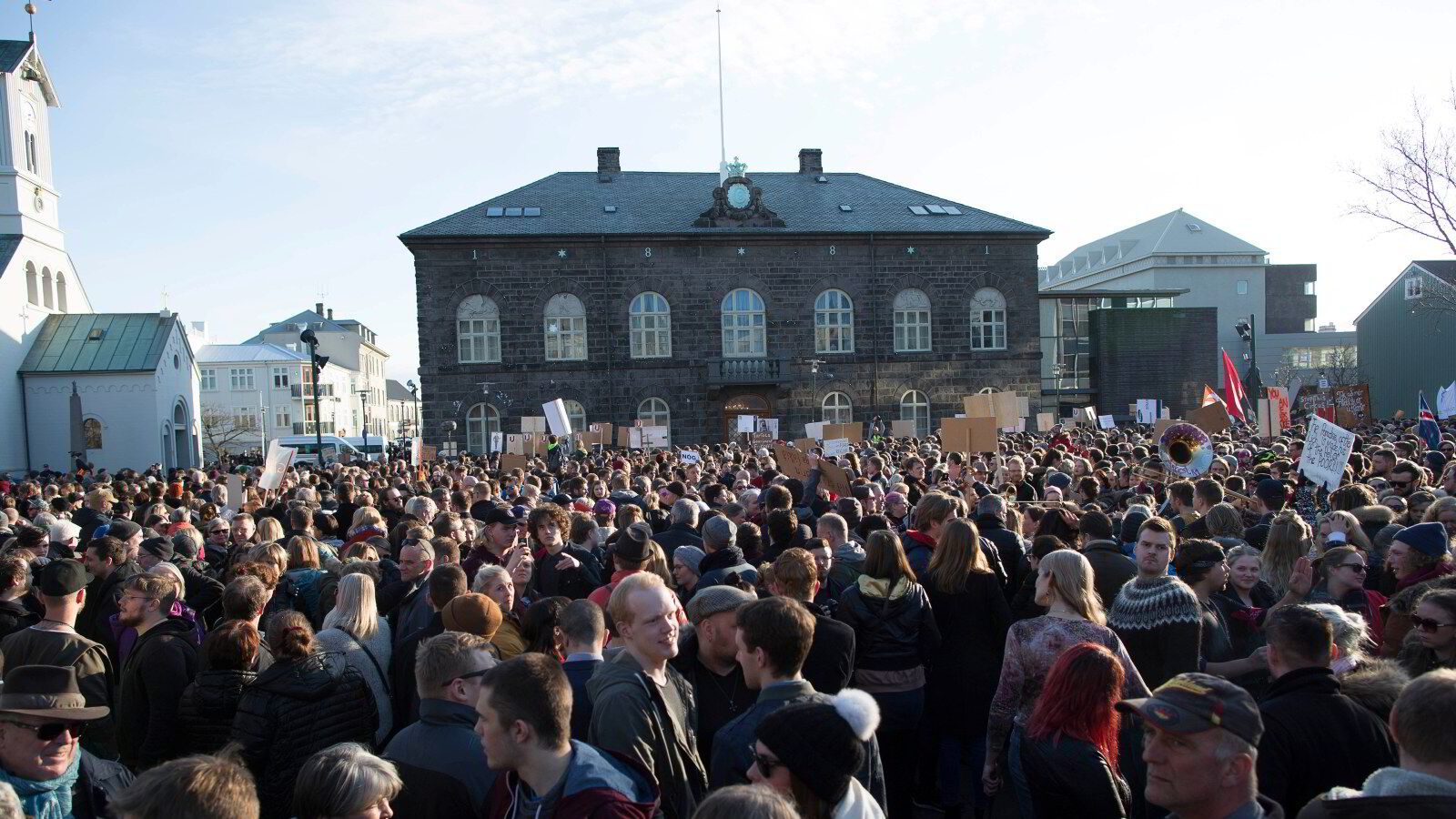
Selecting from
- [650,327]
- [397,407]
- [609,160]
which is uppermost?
[609,160]

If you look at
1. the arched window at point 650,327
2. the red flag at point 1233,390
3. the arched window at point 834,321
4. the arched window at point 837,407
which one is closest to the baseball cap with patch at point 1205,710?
the red flag at point 1233,390

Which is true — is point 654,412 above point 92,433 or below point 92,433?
above

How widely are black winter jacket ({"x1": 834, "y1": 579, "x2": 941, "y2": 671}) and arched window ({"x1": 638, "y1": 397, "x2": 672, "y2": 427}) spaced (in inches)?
1263

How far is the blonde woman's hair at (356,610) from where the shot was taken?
A: 5.27m

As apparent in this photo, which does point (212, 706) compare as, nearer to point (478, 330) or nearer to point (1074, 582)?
point (1074, 582)

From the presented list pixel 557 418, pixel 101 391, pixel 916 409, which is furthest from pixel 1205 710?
pixel 101 391

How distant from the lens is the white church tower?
3894 centimetres

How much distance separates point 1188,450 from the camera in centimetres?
1212

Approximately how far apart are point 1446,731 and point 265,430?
84565 mm

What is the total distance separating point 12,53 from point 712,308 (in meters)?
29.5

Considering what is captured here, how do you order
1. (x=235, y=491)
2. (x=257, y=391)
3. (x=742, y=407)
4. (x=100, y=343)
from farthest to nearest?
(x=257, y=391)
(x=100, y=343)
(x=742, y=407)
(x=235, y=491)

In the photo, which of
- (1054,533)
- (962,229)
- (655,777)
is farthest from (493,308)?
(655,777)

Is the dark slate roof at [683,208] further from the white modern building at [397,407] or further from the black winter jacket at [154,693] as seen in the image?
the white modern building at [397,407]

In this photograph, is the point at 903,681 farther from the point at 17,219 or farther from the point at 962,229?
the point at 17,219
